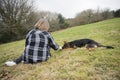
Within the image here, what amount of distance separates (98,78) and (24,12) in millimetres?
25660

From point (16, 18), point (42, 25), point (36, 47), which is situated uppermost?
point (16, 18)

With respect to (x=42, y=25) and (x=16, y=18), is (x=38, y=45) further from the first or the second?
(x=16, y=18)

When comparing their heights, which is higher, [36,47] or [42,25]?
[42,25]

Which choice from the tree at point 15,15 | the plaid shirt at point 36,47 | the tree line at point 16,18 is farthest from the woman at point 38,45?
the tree at point 15,15

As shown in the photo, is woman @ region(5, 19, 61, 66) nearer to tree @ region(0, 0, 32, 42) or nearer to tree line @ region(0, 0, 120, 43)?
Result: tree line @ region(0, 0, 120, 43)

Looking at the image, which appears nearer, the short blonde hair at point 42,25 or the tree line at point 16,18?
the short blonde hair at point 42,25

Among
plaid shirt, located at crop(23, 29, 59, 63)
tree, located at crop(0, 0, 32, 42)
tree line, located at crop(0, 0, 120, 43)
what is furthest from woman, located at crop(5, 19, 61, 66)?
tree, located at crop(0, 0, 32, 42)

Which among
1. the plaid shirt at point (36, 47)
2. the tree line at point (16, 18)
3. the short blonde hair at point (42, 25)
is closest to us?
the plaid shirt at point (36, 47)

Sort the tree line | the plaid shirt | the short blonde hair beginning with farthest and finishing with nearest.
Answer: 1. the tree line
2. the short blonde hair
3. the plaid shirt

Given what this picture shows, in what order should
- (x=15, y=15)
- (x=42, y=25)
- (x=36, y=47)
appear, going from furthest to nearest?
(x=15, y=15)
(x=42, y=25)
(x=36, y=47)

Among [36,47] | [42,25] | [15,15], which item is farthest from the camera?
[15,15]

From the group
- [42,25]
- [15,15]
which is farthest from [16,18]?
[42,25]

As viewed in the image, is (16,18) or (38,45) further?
(16,18)

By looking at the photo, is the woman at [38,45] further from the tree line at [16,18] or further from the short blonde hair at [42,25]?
the tree line at [16,18]
